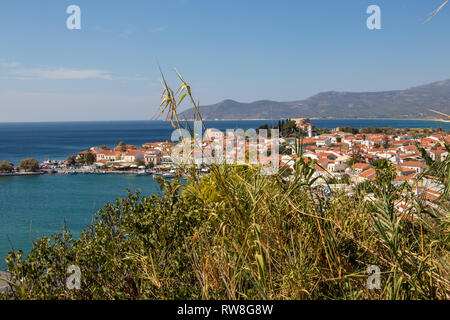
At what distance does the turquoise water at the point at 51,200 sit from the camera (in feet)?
62.5

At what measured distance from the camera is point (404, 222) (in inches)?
64.6

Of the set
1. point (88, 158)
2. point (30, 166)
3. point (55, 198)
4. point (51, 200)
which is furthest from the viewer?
point (88, 158)

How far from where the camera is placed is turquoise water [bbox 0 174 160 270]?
19.1 meters

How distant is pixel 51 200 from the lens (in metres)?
26.3

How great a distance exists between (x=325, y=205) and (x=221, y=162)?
644 millimetres

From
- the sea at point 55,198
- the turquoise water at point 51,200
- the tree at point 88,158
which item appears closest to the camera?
the sea at point 55,198

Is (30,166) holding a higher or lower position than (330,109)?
lower

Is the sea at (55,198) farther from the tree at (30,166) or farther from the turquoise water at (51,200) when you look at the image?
the tree at (30,166)

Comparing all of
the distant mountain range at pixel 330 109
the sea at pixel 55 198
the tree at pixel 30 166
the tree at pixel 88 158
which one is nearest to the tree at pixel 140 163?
the sea at pixel 55 198

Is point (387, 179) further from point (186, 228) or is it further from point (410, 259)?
point (186, 228)

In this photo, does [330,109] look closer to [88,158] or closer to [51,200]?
[51,200]

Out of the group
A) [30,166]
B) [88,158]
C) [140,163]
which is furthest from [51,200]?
[88,158]
